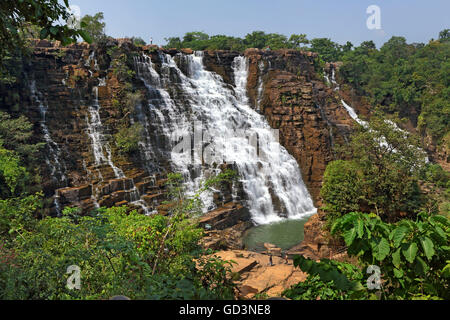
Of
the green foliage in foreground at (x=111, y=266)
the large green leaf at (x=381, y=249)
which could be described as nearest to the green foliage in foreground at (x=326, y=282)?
the large green leaf at (x=381, y=249)

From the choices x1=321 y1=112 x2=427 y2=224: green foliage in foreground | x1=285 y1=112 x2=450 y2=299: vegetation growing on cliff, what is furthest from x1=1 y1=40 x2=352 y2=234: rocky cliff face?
x1=285 y1=112 x2=450 y2=299: vegetation growing on cliff

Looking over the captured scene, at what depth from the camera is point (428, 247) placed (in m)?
2.87

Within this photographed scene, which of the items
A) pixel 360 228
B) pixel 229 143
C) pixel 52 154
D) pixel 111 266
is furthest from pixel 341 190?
pixel 52 154

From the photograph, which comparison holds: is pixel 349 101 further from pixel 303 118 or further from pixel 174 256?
pixel 174 256

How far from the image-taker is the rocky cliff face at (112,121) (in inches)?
617

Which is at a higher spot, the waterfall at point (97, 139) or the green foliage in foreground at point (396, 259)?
the waterfall at point (97, 139)

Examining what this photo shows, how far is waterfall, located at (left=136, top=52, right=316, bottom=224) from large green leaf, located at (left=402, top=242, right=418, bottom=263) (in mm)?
14485

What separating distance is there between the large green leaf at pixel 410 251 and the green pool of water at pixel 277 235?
11.2 m

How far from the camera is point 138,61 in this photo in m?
21.2

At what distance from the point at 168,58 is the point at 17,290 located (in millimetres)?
22383

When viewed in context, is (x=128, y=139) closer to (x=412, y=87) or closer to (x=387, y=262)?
(x=387, y=262)

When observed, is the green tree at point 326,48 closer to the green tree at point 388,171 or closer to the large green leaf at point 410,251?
the green tree at point 388,171

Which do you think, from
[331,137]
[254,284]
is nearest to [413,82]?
[331,137]
